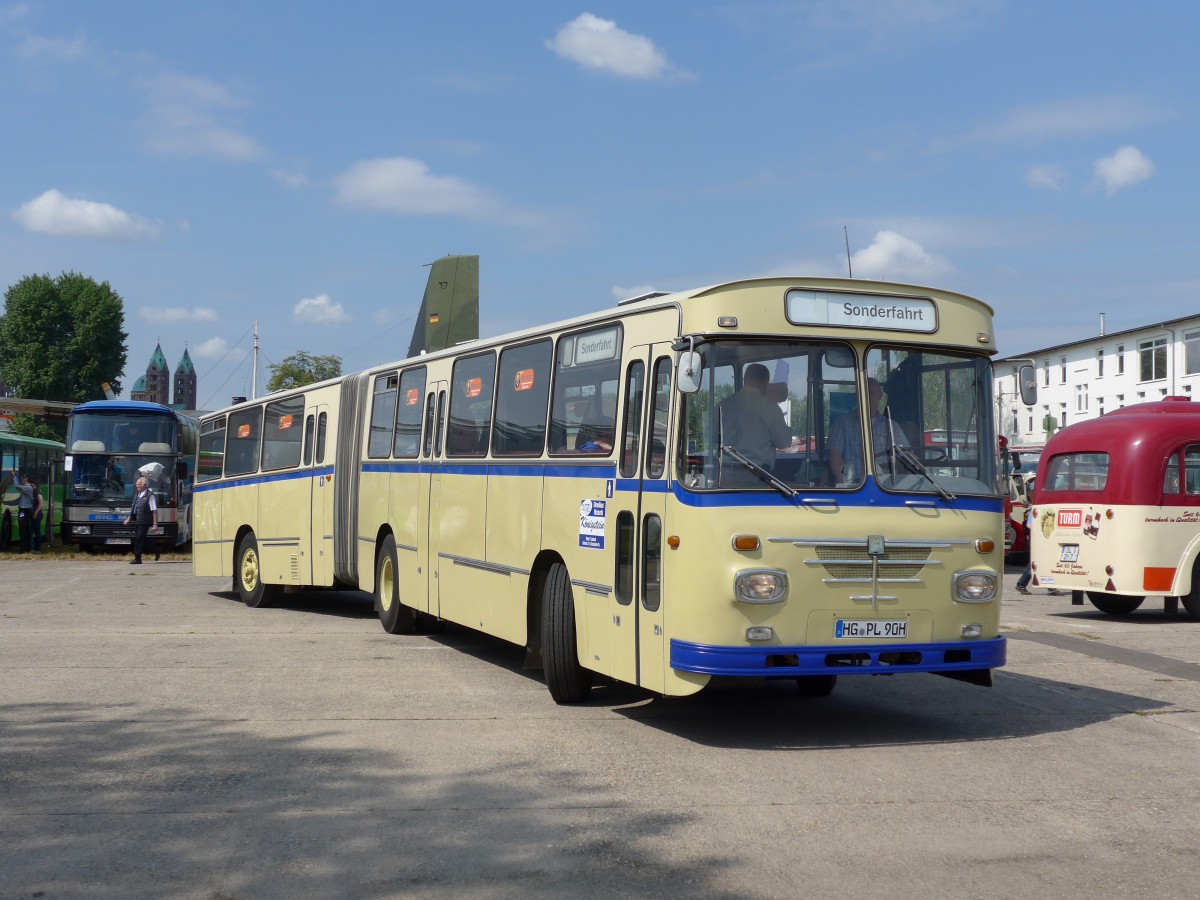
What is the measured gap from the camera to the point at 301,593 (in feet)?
73.6

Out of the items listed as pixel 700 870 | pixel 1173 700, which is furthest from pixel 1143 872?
pixel 1173 700

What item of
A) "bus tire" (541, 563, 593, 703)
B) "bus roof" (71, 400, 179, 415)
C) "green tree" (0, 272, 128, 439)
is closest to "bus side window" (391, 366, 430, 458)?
"bus tire" (541, 563, 593, 703)

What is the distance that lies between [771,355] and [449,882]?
431 cm

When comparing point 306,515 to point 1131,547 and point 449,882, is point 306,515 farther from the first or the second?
point 449,882

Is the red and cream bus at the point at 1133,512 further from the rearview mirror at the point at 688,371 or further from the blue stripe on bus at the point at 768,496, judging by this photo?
the rearview mirror at the point at 688,371

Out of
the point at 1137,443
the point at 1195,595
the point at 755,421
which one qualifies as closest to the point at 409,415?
the point at 755,421

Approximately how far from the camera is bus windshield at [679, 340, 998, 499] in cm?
878

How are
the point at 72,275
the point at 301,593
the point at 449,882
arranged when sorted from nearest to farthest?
the point at 449,882, the point at 301,593, the point at 72,275

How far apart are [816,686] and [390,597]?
588 cm

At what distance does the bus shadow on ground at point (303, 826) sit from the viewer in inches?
226

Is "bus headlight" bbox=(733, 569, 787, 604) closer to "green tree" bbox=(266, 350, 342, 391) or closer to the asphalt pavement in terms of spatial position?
the asphalt pavement

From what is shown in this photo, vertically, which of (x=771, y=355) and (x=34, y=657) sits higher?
(x=771, y=355)

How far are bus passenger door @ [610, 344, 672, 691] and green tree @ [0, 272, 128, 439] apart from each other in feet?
272

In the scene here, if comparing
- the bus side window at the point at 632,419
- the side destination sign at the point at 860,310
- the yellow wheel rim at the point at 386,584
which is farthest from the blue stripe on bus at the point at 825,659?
the yellow wheel rim at the point at 386,584
